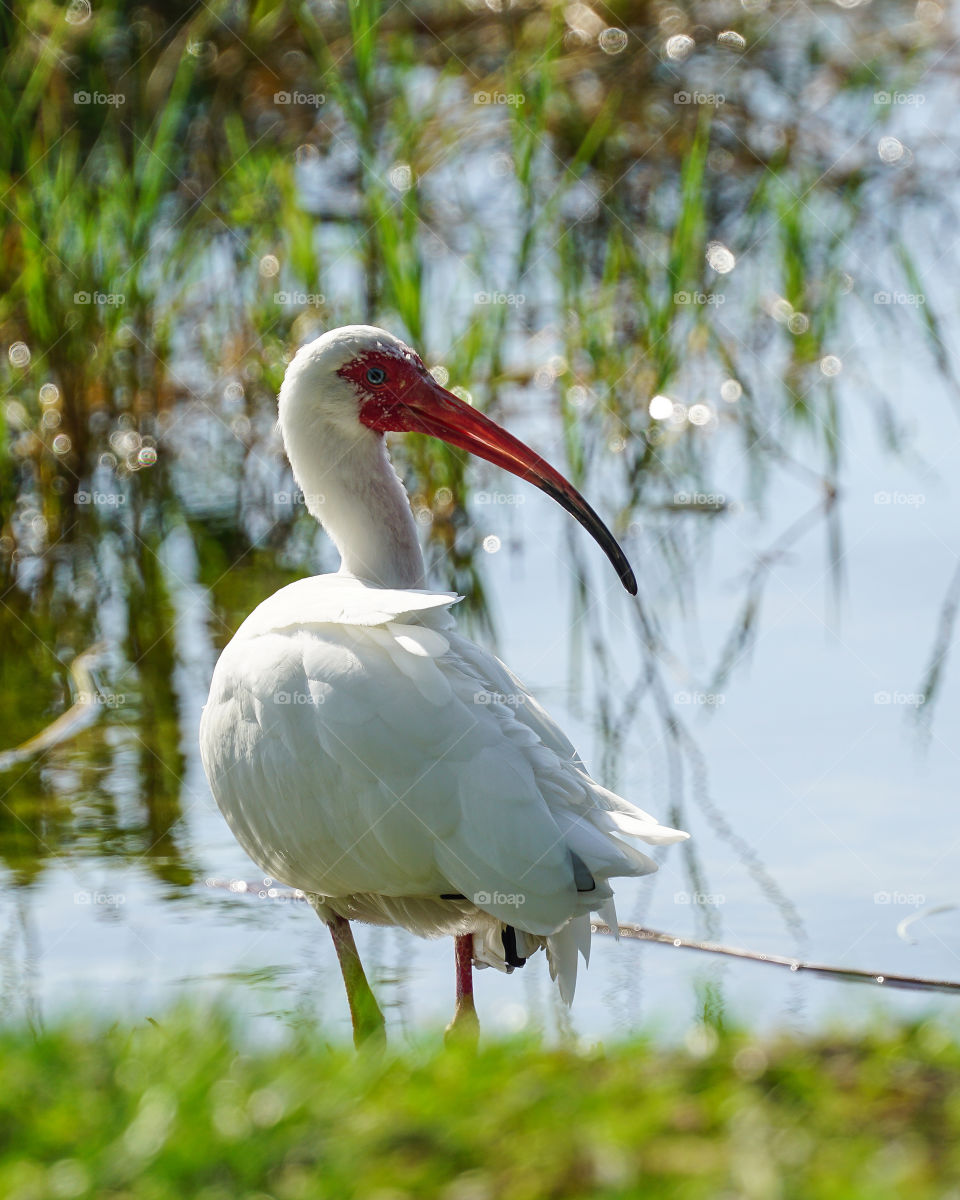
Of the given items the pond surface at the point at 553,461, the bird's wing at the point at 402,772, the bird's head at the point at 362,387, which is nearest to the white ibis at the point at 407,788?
the bird's wing at the point at 402,772

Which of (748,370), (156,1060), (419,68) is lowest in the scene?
(156,1060)

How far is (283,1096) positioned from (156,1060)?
34 centimetres

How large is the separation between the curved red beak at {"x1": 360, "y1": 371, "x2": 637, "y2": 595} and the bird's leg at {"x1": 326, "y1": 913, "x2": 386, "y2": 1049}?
1223mm

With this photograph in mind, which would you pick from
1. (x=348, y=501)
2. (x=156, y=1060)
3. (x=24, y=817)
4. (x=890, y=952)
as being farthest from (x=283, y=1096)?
(x=24, y=817)

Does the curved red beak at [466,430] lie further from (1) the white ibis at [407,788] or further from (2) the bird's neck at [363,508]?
(1) the white ibis at [407,788]

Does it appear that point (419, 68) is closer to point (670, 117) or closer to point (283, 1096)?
point (670, 117)

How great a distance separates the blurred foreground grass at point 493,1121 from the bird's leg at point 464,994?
2.19 feet

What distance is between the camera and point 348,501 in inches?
187

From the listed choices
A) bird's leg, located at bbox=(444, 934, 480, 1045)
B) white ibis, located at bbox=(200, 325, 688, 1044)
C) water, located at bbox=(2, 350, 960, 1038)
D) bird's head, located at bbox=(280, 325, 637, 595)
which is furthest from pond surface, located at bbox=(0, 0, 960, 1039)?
bird's head, located at bbox=(280, 325, 637, 595)

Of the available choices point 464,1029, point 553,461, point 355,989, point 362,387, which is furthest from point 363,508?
point 553,461

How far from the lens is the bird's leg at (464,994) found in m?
3.72

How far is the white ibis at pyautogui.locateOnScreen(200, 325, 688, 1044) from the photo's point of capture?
3.69m

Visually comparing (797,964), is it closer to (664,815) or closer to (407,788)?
(664,815)

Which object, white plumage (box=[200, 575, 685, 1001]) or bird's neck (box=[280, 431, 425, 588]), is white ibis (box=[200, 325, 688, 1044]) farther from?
bird's neck (box=[280, 431, 425, 588])
